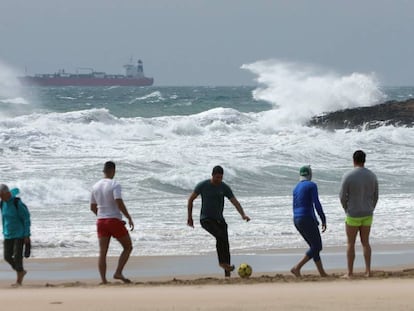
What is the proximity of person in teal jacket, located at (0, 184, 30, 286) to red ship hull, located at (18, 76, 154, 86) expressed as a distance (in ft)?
431

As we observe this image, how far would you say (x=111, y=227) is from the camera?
10375mm

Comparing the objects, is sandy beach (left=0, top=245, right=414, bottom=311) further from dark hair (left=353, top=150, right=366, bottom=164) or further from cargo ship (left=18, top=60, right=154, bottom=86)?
cargo ship (left=18, top=60, right=154, bottom=86)

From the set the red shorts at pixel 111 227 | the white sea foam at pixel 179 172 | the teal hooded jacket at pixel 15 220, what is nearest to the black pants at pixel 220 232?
the red shorts at pixel 111 227

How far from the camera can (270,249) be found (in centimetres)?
1434

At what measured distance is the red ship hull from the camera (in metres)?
148

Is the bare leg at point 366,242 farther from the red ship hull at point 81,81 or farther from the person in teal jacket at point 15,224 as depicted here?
the red ship hull at point 81,81

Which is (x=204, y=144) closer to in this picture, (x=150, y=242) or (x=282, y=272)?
(x=150, y=242)

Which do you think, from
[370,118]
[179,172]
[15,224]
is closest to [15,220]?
[15,224]

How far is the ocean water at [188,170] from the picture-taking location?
15422 mm

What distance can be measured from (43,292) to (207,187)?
2173 mm

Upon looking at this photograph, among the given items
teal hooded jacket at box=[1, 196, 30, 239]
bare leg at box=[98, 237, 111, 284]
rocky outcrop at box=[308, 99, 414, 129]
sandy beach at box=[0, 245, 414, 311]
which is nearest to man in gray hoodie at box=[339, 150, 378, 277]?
sandy beach at box=[0, 245, 414, 311]

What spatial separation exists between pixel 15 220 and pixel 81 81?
475ft

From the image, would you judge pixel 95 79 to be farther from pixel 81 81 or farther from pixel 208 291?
pixel 208 291

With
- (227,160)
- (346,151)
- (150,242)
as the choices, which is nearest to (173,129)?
(346,151)
